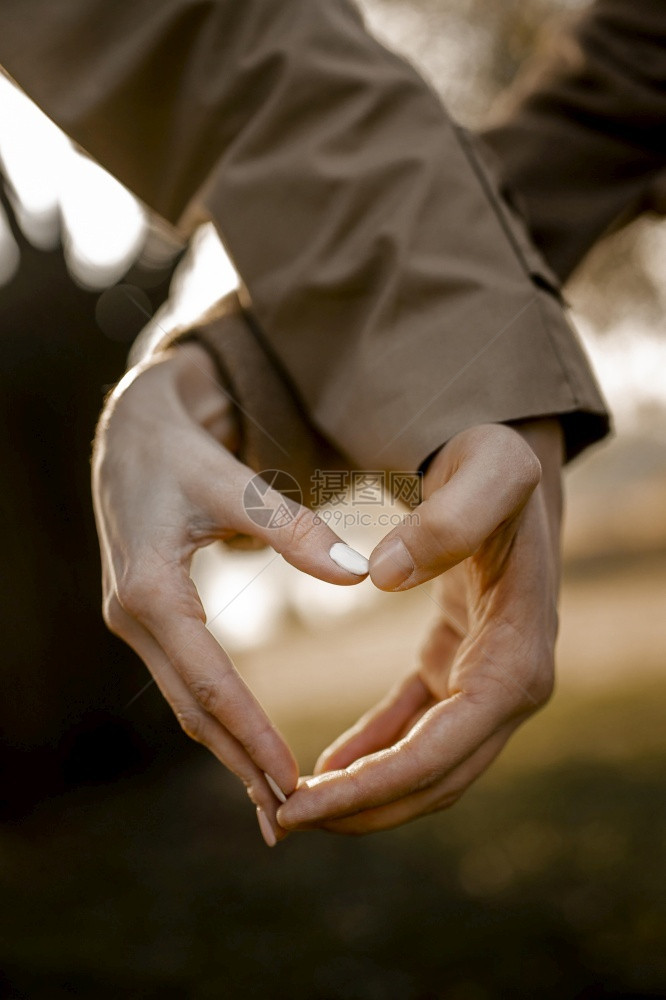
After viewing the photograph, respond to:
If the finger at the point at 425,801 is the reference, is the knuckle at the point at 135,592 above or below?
above

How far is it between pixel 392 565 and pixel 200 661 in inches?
10.1

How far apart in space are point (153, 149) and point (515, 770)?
353 centimetres

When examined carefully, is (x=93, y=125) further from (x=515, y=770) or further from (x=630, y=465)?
(x=630, y=465)

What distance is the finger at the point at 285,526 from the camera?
855 mm

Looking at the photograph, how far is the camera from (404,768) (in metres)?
0.90

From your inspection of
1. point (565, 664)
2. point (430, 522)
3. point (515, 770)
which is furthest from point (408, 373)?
point (565, 664)

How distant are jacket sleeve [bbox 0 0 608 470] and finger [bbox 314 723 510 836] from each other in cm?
41

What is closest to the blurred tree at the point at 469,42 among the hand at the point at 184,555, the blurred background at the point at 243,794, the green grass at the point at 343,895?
the blurred background at the point at 243,794

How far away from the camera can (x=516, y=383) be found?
3.12ft

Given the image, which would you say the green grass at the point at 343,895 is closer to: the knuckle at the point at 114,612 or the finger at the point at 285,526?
the knuckle at the point at 114,612

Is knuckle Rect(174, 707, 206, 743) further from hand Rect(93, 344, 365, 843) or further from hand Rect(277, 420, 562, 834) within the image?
hand Rect(277, 420, 562, 834)

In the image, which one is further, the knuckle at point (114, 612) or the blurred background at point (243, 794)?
the blurred background at point (243, 794)

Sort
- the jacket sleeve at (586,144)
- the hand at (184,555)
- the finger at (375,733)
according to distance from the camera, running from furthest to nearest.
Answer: the jacket sleeve at (586,144) < the finger at (375,733) < the hand at (184,555)

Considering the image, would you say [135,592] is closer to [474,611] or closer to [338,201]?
[474,611]
